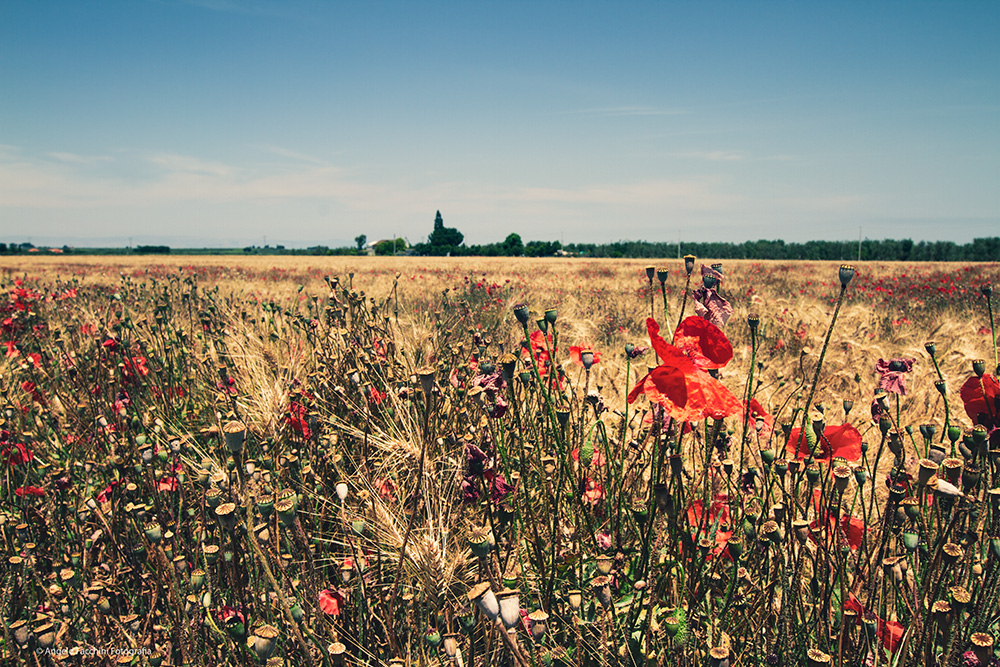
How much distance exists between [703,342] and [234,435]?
1.01 m

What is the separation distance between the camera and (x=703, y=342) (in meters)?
1.21

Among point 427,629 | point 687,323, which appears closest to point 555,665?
point 427,629

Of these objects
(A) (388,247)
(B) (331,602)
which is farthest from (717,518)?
(A) (388,247)

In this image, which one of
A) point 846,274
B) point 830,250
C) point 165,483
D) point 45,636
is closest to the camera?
point 45,636

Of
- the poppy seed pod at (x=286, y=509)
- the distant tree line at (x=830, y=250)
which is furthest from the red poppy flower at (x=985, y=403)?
the distant tree line at (x=830, y=250)

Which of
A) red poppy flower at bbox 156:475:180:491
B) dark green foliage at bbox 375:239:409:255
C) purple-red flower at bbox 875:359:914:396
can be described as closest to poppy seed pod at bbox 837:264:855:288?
purple-red flower at bbox 875:359:914:396

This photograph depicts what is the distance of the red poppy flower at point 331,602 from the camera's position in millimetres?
1231

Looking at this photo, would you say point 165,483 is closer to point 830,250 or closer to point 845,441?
point 845,441

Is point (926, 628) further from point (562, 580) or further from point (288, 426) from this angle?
point (288, 426)

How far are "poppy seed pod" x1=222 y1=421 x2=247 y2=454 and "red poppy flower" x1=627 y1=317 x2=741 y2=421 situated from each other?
77 centimetres

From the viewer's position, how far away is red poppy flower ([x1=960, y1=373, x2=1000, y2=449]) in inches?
44.4

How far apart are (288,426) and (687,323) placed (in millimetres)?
1760

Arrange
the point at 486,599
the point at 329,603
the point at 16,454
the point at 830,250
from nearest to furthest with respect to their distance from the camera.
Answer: the point at 486,599 < the point at 329,603 < the point at 16,454 < the point at 830,250

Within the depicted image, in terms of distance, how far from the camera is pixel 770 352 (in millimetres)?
5152
